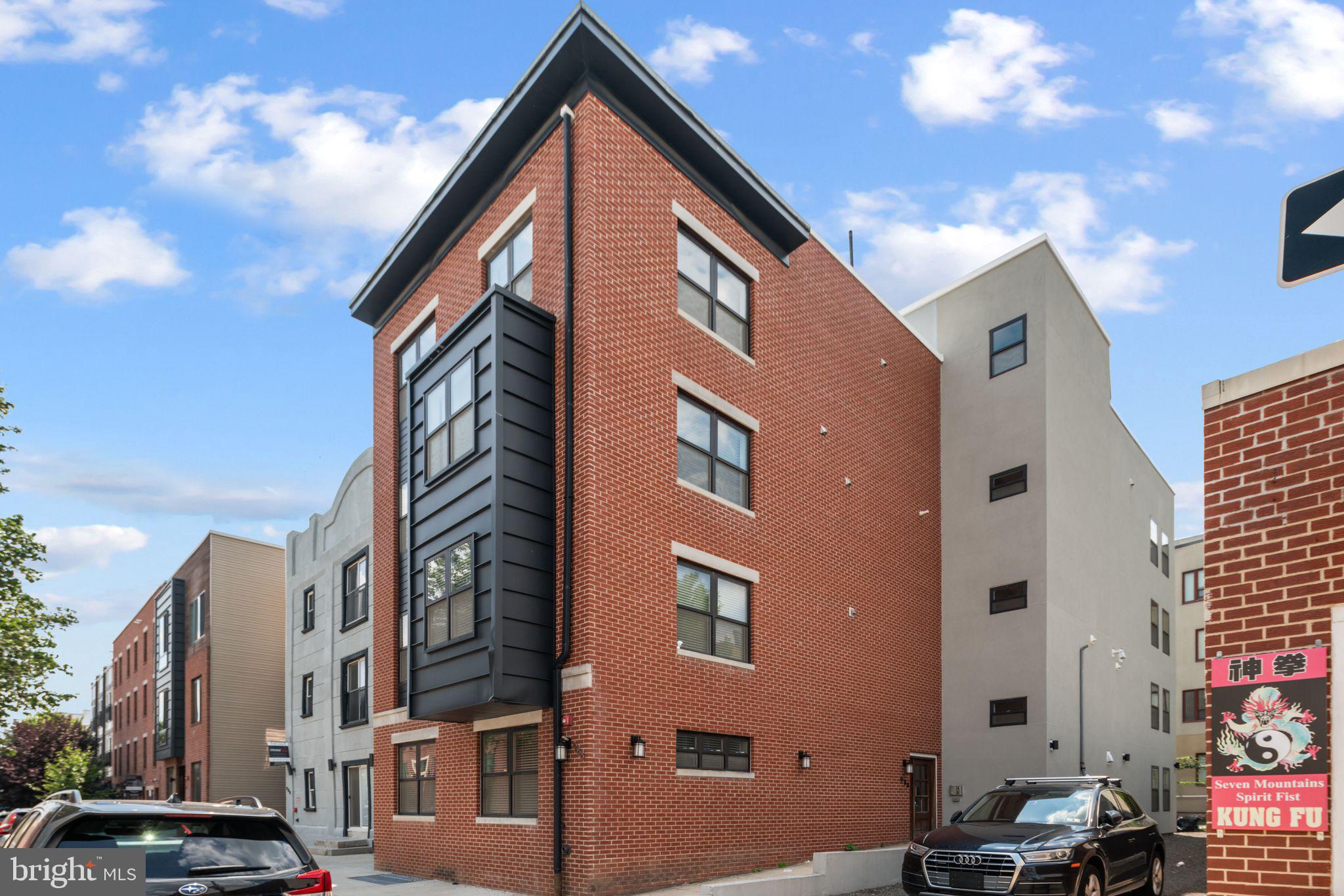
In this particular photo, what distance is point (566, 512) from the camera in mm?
16719

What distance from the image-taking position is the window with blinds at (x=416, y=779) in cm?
2041

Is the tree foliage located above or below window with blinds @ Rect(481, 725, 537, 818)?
below

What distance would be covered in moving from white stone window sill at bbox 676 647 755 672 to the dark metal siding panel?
2328 millimetres

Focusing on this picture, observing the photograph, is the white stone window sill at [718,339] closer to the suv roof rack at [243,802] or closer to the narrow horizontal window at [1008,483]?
the narrow horizontal window at [1008,483]

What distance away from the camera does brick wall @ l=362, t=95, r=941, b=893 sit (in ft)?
53.7

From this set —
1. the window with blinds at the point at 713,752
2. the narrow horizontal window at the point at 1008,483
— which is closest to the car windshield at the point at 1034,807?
the window with blinds at the point at 713,752

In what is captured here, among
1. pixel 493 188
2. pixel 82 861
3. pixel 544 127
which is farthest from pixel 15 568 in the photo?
pixel 82 861

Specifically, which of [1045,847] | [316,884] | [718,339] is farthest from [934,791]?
[316,884]

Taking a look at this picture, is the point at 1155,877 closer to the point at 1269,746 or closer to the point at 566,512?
the point at 566,512

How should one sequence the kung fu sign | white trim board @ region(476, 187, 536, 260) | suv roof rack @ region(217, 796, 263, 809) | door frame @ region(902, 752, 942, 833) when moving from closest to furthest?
the kung fu sign < suv roof rack @ region(217, 796, 263, 809) < white trim board @ region(476, 187, 536, 260) < door frame @ region(902, 752, 942, 833)

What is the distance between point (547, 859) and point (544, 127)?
11.7 m

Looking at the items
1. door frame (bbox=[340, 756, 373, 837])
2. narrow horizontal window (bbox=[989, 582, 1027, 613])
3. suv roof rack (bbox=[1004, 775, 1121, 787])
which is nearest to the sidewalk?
door frame (bbox=[340, 756, 373, 837])

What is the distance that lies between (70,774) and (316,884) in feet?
151

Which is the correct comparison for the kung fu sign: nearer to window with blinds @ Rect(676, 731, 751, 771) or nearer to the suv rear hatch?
the suv rear hatch
